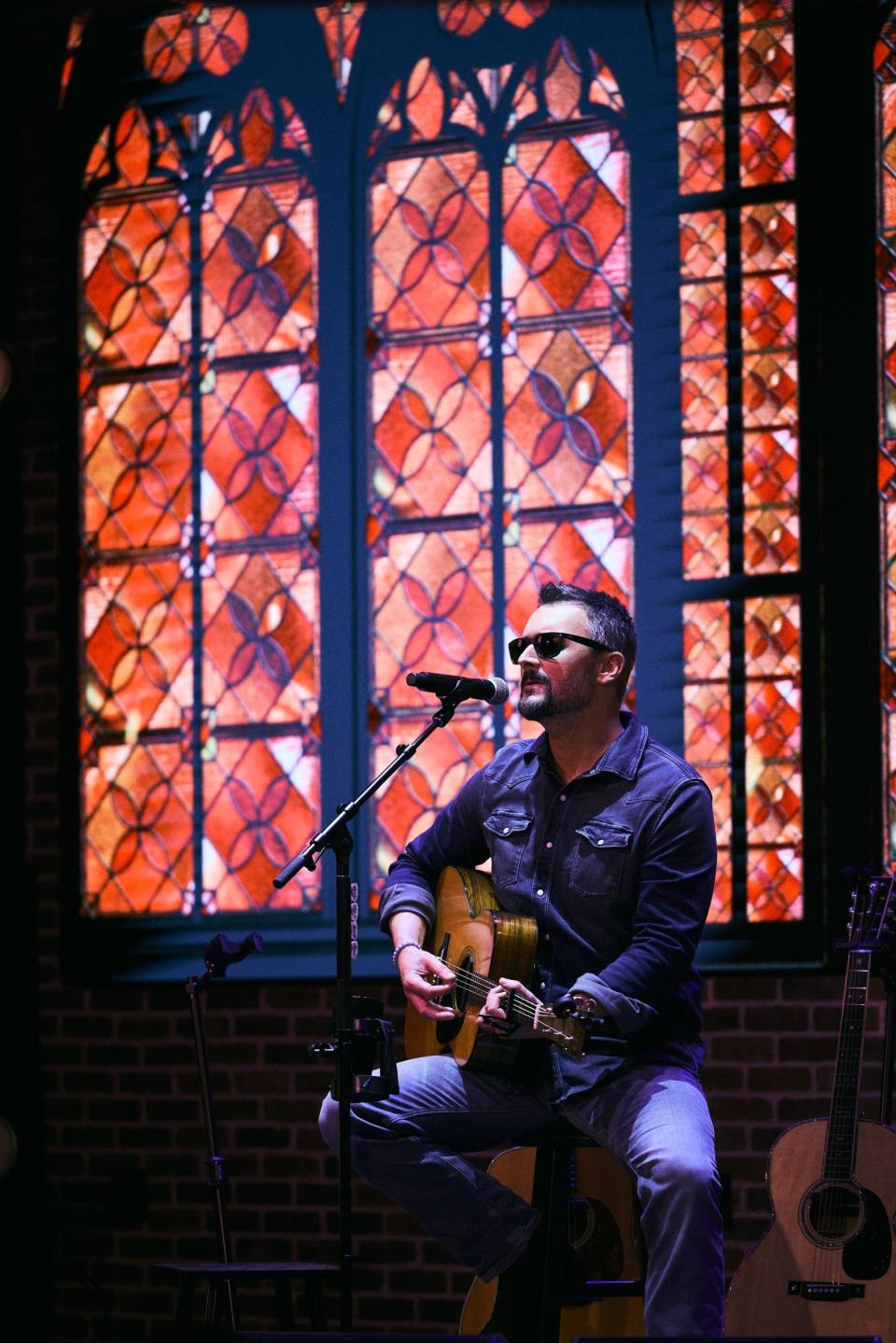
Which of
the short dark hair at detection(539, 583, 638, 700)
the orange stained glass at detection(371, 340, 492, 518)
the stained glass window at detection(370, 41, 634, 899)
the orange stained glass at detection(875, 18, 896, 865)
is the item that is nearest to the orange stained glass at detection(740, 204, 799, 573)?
the orange stained glass at detection(875, 18, 896, 865)

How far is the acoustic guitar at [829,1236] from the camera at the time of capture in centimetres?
362

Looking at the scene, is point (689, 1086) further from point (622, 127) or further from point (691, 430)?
point (622, 127)

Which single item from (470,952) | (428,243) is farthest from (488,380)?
(470,952)

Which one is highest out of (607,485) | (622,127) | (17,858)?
(622,127)

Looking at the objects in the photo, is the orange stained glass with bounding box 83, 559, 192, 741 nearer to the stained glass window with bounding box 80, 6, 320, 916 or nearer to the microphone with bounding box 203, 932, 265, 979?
the stained glass window with bounding box 80, 6, 320, 916

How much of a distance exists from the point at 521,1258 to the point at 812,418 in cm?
247

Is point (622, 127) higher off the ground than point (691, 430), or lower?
higher

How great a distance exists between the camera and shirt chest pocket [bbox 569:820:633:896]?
12.3 feet

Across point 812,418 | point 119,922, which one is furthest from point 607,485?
point 119,922

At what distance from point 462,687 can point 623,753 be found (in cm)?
44

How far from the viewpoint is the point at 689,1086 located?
3590mm

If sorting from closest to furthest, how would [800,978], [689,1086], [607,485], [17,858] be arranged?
[689,1086] → [800,978] → [607,485] → [17,858]

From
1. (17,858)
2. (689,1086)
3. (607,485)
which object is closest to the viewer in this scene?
(689,1086)

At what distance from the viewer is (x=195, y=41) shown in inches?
229
